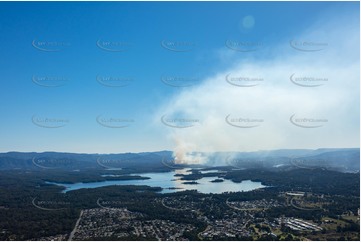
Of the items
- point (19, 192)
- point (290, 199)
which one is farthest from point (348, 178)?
point (19, 192)

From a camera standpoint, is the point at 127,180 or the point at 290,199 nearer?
the point at 290,199

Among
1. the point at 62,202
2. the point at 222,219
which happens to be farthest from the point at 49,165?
the point at 222,219

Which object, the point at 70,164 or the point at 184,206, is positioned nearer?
the point at 184,206

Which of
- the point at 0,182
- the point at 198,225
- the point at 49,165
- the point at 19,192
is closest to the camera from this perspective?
the point at 198,225

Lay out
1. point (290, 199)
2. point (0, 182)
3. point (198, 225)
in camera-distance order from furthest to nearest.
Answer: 1. point (0, 182)
2. point (290, 199)
3. point (198, 225)

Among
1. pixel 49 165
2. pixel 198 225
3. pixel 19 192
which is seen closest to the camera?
pixel 198 225

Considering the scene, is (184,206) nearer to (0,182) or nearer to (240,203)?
(240,203)

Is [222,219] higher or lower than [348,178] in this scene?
lower

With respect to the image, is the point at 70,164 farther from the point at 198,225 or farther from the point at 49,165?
the point at 198,225

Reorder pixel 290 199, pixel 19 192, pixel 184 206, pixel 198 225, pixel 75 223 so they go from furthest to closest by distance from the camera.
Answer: pixel 19 192 → pixel 290 199 → pixel 184 206 → pixel 75 223 → pixel 198 225
